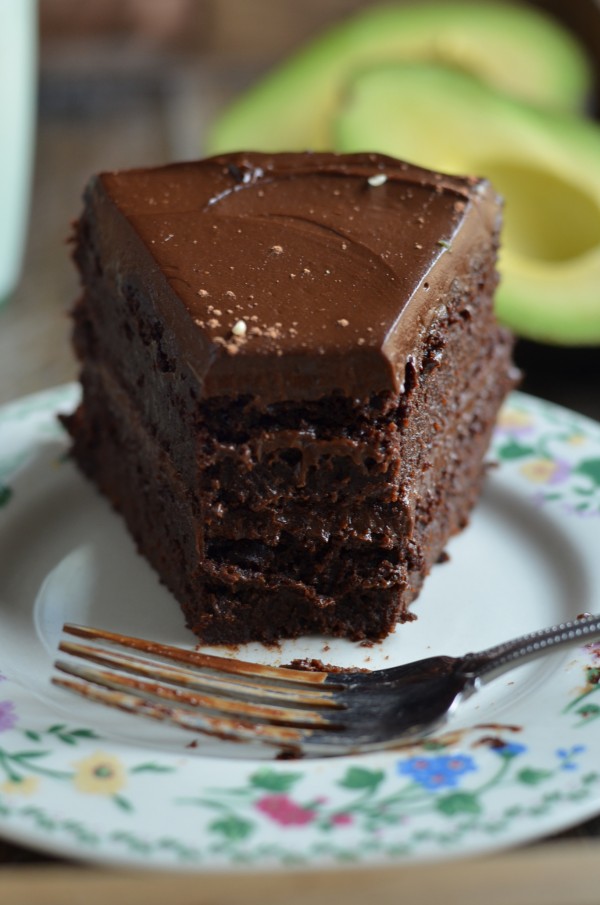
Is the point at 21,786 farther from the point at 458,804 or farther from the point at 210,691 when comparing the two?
the point at 458,804

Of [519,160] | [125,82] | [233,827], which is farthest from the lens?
[125,82]

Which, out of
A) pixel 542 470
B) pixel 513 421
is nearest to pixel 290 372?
pixel 542 470

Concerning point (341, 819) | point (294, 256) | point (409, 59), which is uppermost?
point (409, 59)

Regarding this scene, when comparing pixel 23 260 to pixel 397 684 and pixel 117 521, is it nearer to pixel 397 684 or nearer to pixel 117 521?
pixel 117 521

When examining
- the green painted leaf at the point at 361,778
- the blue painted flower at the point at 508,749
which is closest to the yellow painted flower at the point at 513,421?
the blue painted flower at the point at 508,749

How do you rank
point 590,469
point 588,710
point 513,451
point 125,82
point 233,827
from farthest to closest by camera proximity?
point 125,82, point 513,451, point 590,469, point 588,710, point 233,827

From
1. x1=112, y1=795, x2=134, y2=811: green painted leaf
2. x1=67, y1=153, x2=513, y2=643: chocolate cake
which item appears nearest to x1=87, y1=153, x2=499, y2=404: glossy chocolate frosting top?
x1=67, y1=153, x2=513, y2=643: chocolate cake

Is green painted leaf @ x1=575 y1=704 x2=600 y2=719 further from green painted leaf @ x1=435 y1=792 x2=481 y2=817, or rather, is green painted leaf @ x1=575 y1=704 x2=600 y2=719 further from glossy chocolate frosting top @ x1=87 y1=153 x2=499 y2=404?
glossy chocolate frosting top @ x1=87 y1=153 x2=499 y2=404
